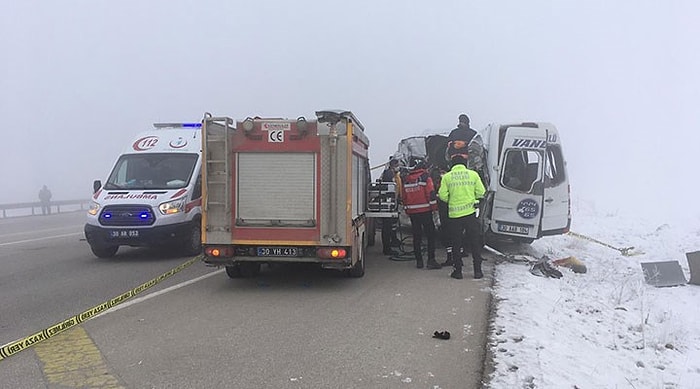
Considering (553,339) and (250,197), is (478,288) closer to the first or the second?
(553,339)

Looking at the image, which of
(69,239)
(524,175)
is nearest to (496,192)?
(524,175)

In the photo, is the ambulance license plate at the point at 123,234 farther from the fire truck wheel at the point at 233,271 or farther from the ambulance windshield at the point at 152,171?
the fire truck wheel at the point at 233,271

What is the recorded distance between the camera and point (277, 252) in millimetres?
7820

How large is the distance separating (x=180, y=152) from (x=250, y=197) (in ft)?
14.4

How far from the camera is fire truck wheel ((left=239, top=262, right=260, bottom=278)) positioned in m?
8.81

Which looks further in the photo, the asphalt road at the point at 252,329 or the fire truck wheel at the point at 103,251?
the fire truck wheel at the point at 103,251

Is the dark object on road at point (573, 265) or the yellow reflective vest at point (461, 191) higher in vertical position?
the yellow reflective vest at point (461, 191)

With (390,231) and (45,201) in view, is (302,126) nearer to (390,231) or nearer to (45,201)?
(390,231)

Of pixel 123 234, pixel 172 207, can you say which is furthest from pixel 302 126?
pixel 123 234

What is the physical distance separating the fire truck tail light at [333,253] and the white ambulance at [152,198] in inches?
163

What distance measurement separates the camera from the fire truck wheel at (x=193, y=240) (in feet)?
36.4

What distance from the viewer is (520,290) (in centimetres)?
772

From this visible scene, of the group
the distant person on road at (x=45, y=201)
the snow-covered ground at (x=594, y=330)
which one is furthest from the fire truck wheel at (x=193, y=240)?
the distant person on road at (x=45, y=201)

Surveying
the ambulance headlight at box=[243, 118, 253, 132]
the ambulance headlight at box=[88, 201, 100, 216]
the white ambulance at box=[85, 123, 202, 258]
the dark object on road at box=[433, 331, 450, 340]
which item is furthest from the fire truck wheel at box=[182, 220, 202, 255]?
the dark object on road at box=[433, 331, 450, 340]
